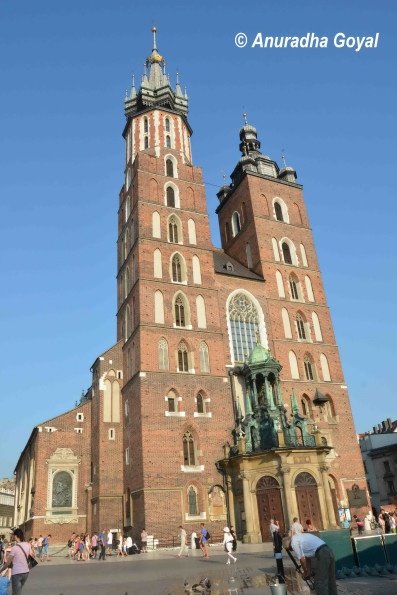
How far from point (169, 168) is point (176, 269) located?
9601 millimetres

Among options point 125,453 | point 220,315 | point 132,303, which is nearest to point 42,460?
point 125,453

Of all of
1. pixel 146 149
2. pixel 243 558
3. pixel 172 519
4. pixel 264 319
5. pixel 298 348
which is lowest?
pixel 243 558

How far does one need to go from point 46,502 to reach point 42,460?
99.2 inches

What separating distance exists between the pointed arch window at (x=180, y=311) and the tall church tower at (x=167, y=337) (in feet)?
0.22

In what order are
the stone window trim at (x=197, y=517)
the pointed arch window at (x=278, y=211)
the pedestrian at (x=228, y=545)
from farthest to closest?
the pointed arch window at (x=278, y=211)
the stone window trim at (x=197, y=517)
the pedestrian at (x=228, y=545)

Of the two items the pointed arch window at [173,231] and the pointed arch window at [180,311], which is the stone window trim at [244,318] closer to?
the pointed arch window at [180,311]

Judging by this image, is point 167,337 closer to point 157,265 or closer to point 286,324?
point 157,265

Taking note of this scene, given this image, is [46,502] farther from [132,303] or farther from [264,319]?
[264,319]

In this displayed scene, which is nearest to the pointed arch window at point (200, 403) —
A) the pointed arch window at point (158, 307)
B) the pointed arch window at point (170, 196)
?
the pointed arch window at point (158, 307)

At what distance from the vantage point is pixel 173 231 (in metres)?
35.2

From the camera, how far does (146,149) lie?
39.0 m

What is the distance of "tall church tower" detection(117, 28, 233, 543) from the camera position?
87.4 ft

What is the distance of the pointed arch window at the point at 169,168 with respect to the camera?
38.0 metres


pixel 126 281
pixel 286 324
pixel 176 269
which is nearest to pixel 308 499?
pixel 286 324
